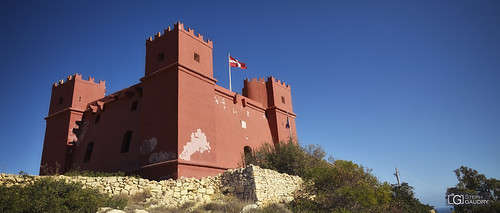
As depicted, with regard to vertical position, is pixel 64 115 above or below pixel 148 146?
above

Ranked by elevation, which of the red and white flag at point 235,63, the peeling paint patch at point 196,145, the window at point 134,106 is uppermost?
the red and white flag at point 235,63

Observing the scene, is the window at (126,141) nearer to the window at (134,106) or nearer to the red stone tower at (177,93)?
the window at (134,106)

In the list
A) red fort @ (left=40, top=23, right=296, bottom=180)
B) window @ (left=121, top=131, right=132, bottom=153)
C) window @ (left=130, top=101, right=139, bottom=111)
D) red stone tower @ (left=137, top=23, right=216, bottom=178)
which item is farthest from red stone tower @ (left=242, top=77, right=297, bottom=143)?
window @ (left=121, top=131, right=132, bottom=153)

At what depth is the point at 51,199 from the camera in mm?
9758

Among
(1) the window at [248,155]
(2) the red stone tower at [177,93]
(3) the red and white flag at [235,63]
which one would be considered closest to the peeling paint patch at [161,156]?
(2) the red stone tower at [177,93]

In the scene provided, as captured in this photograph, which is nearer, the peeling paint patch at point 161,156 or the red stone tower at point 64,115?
the peeling paint patch at point 161,156

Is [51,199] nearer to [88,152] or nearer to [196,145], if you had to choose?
[196,145]

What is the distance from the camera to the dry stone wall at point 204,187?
13203 millimetres

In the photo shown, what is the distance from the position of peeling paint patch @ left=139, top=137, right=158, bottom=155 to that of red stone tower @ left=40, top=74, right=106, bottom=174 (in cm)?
752

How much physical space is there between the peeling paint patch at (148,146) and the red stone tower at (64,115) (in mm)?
7524

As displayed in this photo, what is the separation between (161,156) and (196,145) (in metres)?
1.75

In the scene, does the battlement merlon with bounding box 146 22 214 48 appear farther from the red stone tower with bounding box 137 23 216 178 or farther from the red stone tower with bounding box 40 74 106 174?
the red stone tower with bounding box 40 74 106 174

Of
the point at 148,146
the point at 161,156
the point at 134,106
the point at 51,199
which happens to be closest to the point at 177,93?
the point at 148,146

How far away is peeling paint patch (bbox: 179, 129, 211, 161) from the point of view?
15.9m
